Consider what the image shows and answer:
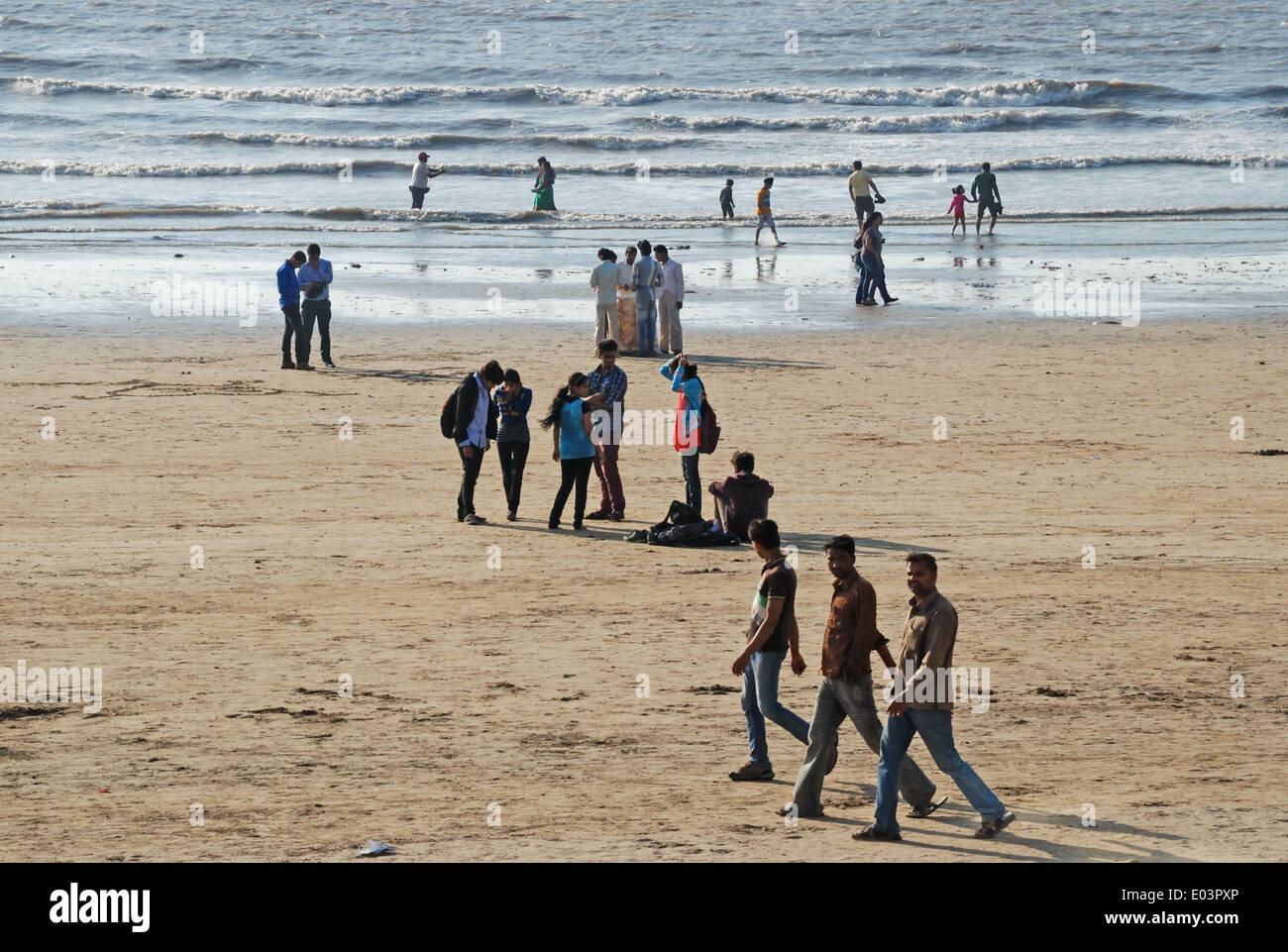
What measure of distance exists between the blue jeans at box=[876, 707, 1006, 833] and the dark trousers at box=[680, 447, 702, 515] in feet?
21.4

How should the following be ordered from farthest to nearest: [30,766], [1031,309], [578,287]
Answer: [578,287], [1031,309], [30,766]

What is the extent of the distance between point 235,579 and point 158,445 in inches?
192

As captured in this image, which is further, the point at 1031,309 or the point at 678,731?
the point at 1031,309

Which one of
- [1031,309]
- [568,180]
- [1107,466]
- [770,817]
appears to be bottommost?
[770,817]

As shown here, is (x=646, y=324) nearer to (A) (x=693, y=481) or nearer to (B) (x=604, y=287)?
(B) (x=604, y=287)

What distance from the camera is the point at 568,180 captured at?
47.7 m

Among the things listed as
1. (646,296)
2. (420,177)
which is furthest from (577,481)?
(420,177)

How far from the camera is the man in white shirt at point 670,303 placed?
2228 centimetres

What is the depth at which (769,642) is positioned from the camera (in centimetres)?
866

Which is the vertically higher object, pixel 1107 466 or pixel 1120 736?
pixel 1107 466

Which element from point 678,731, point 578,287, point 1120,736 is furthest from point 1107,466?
point 578,287

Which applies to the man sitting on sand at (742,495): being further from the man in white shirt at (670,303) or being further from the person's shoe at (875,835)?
the man in white shirt at (670,303)

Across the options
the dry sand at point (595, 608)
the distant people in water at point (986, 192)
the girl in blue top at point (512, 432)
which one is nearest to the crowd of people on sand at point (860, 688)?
the dry sand at point (595, 608)
